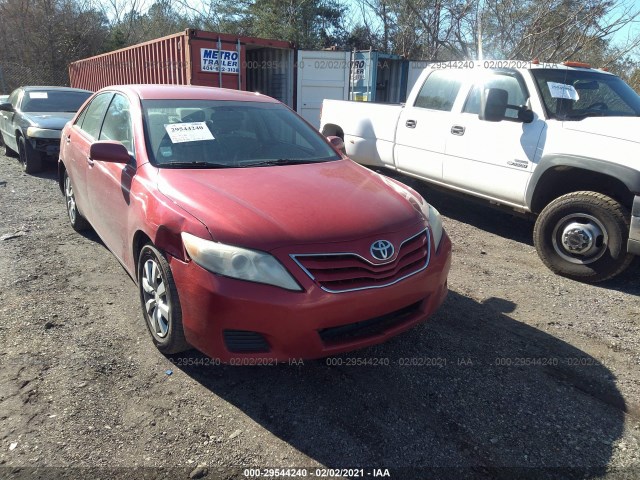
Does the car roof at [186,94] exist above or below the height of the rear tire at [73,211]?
above

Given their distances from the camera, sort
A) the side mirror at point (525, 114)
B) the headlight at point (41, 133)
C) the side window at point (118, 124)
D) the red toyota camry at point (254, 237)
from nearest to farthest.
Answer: the red toyota camry at point (254, 237)
the side window at point (118, 124)
the side mirror at point (525, 114)
the headlight at point (41, 133)

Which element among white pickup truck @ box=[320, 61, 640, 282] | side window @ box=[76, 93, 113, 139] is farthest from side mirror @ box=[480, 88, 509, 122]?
side window @ box=[76, 93, 113, 139]

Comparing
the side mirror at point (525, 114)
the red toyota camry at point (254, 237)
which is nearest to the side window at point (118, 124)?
the red toyota camry at point (254, 237)

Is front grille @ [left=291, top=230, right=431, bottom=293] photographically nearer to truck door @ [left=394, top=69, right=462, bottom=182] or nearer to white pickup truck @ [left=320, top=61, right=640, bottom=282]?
white pickup truck @ [left=320, top=61, right=640, bottom=282]

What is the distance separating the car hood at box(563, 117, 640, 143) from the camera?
13.4 ft

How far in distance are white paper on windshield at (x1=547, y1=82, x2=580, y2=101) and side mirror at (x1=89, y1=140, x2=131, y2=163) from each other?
13.5 feet

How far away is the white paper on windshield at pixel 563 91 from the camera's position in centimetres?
483

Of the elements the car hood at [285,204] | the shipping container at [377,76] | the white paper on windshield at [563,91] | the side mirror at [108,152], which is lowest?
the car hood at [285,204]

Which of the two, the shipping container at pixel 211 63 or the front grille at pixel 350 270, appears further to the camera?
the shipping container at pixel 211 63

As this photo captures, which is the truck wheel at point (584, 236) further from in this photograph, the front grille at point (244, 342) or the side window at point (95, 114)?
the side window at point (95, 114)

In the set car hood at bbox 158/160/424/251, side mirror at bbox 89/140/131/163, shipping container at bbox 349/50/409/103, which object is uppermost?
shipping container at bbox 349/50/409/103

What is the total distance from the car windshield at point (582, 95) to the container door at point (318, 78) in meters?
7.52

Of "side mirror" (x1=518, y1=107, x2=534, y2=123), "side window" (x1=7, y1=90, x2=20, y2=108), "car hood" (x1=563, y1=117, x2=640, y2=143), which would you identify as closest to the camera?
A: "car hood" (x1=563, y1=117, x2=640, y2=143)

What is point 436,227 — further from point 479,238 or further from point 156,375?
point 479,238
